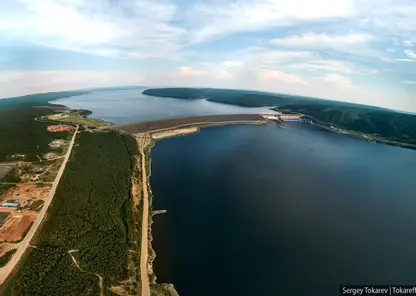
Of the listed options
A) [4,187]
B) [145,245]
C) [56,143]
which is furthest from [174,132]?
[145,245]

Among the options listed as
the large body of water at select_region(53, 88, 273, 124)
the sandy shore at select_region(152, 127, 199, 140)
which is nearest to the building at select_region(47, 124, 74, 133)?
the sandy shore at select_region(152, 127, 199, 140)

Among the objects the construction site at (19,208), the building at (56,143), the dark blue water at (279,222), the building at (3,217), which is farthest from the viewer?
the building at (56,143)

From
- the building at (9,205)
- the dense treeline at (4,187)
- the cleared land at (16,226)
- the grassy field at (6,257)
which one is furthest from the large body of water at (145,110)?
the grassy field at (6,257)

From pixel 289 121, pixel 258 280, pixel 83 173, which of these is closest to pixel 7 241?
pixel 83 173

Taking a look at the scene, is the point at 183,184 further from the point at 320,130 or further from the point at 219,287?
the point at 320,130

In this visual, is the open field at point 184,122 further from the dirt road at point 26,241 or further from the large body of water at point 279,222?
the dirt road at point 26,241

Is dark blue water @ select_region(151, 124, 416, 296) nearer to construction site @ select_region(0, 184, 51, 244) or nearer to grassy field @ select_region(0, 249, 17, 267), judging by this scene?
grassy field @ select_region(0, 249, 17, 267)
